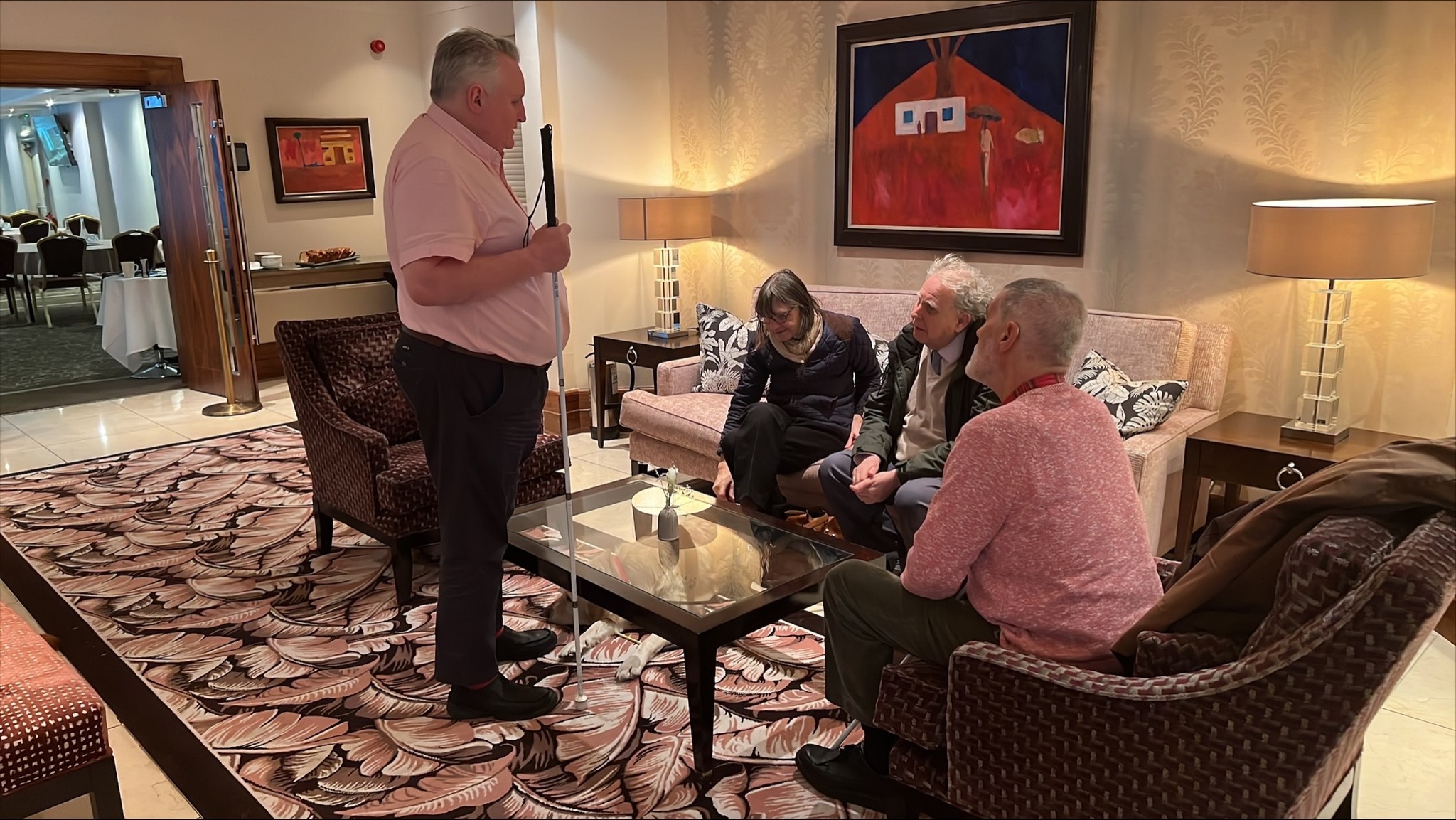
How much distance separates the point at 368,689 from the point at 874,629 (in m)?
1.54

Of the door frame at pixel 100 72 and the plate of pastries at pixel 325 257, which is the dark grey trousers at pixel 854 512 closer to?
the door frame at pixel 100 72

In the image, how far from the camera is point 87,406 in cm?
639

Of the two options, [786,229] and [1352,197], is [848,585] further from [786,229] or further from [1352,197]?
[786,229]

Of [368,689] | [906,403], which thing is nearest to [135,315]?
[368,689]

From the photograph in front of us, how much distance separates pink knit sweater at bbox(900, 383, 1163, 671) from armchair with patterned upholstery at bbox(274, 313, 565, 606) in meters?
1.75

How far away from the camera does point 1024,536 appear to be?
67.6 inches

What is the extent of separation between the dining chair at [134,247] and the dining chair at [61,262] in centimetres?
117

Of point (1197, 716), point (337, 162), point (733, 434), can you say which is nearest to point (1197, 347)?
point (733, 434)

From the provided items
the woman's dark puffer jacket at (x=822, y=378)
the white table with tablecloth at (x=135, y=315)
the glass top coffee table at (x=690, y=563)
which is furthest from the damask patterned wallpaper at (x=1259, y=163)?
the white table with tablecloth at (x=135, y=315)

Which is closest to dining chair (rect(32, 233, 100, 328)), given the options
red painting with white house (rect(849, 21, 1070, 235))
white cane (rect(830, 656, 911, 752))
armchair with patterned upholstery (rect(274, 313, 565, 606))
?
armchair with patterned upholstery (rect(274, 313, 565, 606))

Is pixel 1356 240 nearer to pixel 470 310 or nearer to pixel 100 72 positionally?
pixel 470 310

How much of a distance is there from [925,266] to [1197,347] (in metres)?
1.29

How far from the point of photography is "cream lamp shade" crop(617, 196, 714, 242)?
5.02 meters

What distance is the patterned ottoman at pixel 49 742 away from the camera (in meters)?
1.83
